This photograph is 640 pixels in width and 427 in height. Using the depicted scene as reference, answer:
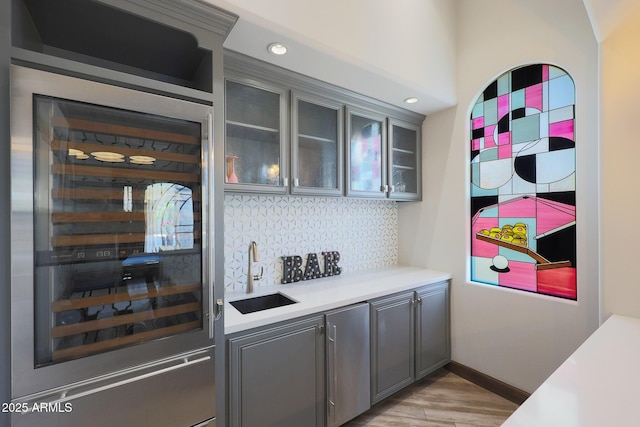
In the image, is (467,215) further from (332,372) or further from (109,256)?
(109,256)

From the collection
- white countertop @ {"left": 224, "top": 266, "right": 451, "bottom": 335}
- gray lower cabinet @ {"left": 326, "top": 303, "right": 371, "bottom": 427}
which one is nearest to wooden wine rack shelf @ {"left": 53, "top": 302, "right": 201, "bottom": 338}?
white countertop @ {"left": 224, "top": 266, "right": 451, "bottom": 335}

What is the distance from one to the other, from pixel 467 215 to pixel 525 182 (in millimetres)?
525

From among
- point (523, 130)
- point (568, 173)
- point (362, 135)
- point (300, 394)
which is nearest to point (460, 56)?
point (523, 130)

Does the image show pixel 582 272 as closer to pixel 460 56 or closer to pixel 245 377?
pixel 460 56

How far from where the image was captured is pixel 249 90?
185cm

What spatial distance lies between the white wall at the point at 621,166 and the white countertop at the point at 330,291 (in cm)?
118

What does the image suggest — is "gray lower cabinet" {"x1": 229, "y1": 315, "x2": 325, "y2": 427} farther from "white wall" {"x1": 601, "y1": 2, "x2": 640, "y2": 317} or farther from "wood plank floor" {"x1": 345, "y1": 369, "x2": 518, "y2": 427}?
"white wall" {"x1": 601, "y1": 2, "x2": 640, "y2": 317}

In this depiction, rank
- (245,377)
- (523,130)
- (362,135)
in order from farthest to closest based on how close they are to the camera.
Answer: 1. (362,135)
2. (523,130)
3. (245,377)

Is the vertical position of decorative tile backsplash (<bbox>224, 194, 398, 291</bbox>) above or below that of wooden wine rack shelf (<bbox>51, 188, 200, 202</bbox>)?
below

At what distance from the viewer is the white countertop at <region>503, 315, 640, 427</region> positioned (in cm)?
77

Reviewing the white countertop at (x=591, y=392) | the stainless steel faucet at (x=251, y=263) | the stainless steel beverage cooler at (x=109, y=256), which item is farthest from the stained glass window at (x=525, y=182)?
the stainless steel beverage cooler at (x=109, y=256)

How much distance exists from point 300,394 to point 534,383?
187 centimetres

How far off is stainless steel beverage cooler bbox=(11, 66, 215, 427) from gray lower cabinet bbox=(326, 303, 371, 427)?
0.78 m

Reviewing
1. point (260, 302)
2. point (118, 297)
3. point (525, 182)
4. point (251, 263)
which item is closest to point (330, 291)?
point (260, 302)
